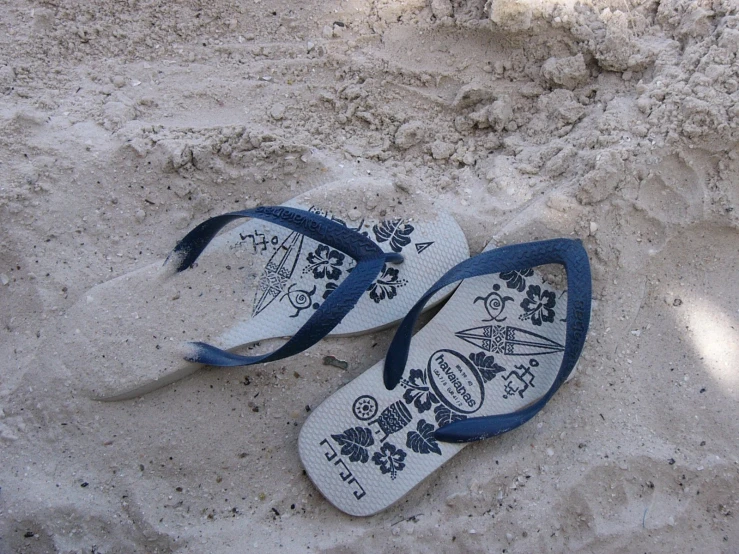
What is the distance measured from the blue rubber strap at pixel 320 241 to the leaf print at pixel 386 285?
0.04 m

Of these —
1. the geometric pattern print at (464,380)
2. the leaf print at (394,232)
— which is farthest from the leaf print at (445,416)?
the leaf print at (394,232)

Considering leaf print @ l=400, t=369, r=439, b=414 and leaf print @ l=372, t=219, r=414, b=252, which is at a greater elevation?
leaf print @ l=372, t=219, r=414, b=252

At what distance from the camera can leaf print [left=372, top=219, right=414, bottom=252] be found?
1388 mm

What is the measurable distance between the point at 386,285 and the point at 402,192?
0.23 metres

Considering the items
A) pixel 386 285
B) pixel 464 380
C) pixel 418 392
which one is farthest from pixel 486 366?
pixel 386 285

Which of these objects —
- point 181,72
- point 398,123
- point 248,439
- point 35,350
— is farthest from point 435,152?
point 35,350

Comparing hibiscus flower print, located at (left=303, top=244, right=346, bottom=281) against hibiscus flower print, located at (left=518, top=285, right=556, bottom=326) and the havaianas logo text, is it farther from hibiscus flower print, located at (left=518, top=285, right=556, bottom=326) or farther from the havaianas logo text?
hibiscus flower print, located at (left=518, top=285, right=556, bottom=326)

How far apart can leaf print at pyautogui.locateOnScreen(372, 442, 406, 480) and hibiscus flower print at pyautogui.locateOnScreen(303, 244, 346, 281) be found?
1.36 ft

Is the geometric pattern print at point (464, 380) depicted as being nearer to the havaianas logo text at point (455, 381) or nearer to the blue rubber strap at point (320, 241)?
the havaianas logo text at point (455, 381)

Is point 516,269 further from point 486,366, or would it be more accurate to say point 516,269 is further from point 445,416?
point 445,416

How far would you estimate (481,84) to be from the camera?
147 cm

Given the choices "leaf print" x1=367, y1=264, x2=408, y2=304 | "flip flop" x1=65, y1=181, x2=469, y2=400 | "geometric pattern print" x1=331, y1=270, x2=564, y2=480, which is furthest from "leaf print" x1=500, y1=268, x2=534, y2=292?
"leaf print" x1=367, y1=264, x2=408, y2=304

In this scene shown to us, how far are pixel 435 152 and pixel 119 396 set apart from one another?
94 cm

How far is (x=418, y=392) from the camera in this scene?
134 centimetres
